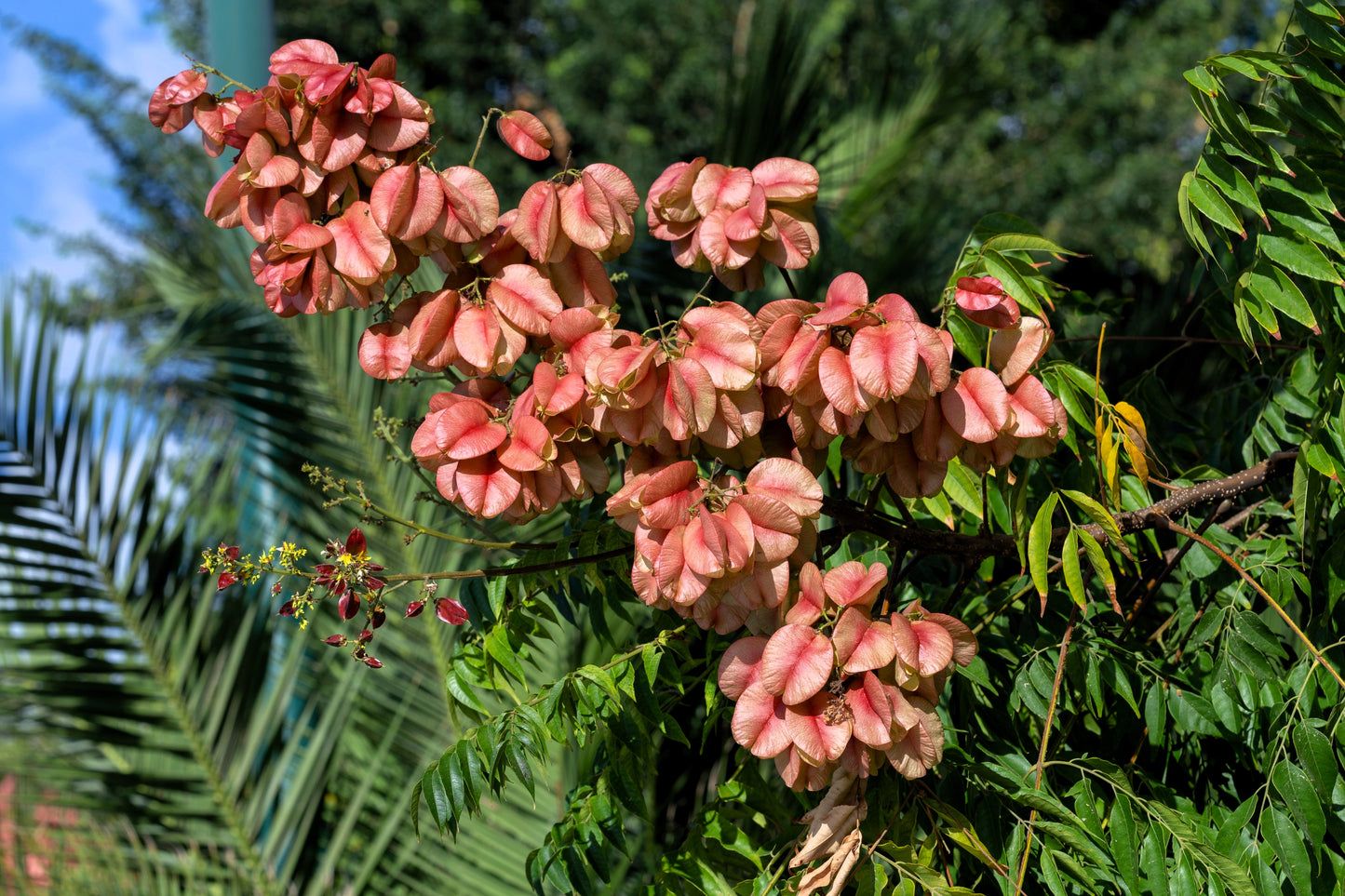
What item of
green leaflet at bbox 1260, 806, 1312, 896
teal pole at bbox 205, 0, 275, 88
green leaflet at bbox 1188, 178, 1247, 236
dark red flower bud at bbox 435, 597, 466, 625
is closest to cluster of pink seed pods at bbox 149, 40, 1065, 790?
dark red flower bud at bbox 435, 597, 466, 625

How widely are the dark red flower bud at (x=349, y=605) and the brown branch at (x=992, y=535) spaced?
1.65ft

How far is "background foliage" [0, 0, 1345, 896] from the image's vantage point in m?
1.25

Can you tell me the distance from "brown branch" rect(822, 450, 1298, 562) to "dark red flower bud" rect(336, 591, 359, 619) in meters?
0.50

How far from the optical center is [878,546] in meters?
1.45

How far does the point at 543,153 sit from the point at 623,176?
13 cm

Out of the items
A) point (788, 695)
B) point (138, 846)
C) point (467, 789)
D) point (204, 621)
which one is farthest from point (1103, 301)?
point (138, 846)

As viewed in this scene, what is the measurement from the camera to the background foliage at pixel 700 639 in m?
1.25

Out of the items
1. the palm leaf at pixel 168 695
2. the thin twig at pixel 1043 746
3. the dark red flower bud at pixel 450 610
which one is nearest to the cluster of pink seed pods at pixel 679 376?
the dark red flower bud at pixel 450 610

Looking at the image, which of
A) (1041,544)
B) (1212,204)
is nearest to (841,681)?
(1041,544)

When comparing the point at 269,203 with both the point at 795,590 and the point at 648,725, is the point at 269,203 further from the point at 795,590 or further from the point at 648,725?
the point at 648,725

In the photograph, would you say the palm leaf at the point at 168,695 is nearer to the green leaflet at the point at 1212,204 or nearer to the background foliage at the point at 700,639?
the background foliage at the point at 700,639

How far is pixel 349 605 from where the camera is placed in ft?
3.68

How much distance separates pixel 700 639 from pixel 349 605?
0.61 metres

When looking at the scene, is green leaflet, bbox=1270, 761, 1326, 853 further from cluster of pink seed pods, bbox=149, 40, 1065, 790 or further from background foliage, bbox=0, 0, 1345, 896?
cluster of pink seed pods, bbox=149, 40, 1065, 790
